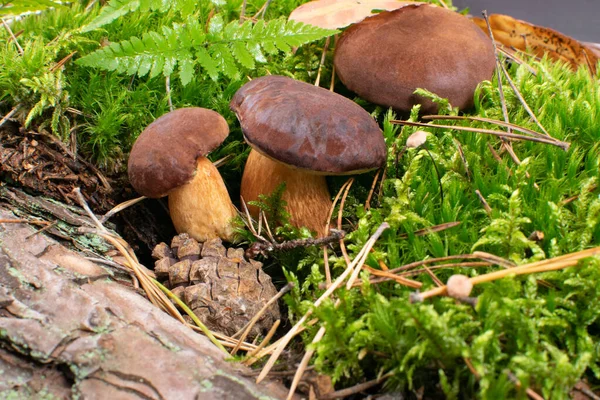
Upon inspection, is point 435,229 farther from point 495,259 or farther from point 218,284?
point 218,284

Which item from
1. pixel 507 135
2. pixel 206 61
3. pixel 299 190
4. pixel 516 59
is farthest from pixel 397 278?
pixel 516 59

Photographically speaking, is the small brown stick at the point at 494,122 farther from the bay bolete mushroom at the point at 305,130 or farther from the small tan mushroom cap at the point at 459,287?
the small tan mushroom cap at the point at 459,287

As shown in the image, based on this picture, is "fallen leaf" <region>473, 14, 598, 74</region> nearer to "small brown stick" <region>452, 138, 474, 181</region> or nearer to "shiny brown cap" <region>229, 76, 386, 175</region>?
"small brown stick" <region>452, 138, 474, 181</region>

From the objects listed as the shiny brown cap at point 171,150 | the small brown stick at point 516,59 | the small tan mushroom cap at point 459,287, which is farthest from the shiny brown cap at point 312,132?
Answer: the small brown stick at point 516,59

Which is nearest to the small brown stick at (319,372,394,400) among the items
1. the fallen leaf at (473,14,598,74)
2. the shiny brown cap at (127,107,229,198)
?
the shiny brown cap at (127,107,229,198)

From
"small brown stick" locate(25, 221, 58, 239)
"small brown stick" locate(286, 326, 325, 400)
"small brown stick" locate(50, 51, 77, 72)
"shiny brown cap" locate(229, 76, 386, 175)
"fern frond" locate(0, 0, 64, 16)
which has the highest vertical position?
"fern frond" locate(0, 0, 64, 16)
